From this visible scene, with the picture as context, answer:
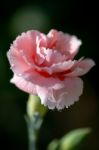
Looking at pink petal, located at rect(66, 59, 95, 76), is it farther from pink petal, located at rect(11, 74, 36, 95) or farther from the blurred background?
the blurred background

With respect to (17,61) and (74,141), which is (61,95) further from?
(74,141)

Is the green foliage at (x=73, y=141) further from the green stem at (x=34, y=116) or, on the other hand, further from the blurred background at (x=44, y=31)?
the blurred background at (x=44, y=31)

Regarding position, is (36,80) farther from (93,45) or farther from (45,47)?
(93,45)

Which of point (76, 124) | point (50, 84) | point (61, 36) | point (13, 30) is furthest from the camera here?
point (76, 124)

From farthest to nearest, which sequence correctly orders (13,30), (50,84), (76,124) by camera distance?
(76,124)
(13,30)
(50,84)

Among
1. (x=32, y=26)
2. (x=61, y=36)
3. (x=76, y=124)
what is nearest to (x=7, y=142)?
(x=76, y=124)

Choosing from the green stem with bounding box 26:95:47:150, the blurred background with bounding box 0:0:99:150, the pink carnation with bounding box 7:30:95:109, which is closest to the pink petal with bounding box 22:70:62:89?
the pink carnation with bounding box 7:30:95:109

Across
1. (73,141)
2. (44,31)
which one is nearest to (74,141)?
(73,141)
